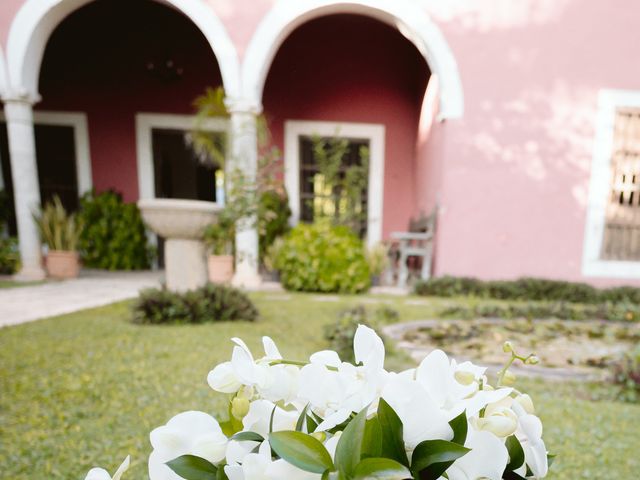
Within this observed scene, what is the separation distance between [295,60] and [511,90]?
12.0 feet

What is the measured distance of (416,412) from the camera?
332 mm

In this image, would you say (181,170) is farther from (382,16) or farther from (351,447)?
(351,447)

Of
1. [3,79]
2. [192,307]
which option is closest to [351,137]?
[192,307]

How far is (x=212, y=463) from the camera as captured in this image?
0.39 metres

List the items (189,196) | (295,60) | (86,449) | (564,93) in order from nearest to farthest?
(86,449), (564,93), (295,60), (189,196)

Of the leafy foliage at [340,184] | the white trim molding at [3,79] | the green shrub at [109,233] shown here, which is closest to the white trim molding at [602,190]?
the leafy foliage at [340,184]

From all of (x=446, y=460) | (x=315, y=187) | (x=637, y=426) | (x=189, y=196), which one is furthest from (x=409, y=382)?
(x=189, y=196)

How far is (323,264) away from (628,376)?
342 cm

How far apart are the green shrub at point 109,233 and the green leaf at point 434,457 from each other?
6.99 m

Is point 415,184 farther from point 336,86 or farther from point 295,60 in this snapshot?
point 295,60

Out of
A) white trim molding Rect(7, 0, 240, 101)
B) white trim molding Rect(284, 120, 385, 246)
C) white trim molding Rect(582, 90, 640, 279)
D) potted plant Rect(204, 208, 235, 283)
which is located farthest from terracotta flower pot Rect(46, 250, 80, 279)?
white trim molding Rect(582, 90, 640, 279)

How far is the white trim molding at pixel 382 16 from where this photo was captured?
500 centimetres

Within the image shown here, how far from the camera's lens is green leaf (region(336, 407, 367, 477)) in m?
0.31

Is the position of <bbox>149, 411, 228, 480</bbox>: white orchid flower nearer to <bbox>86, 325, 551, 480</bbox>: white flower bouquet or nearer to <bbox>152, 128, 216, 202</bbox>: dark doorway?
<bbox>86, 325, 551, 480</bbox>: white flower bouquet
